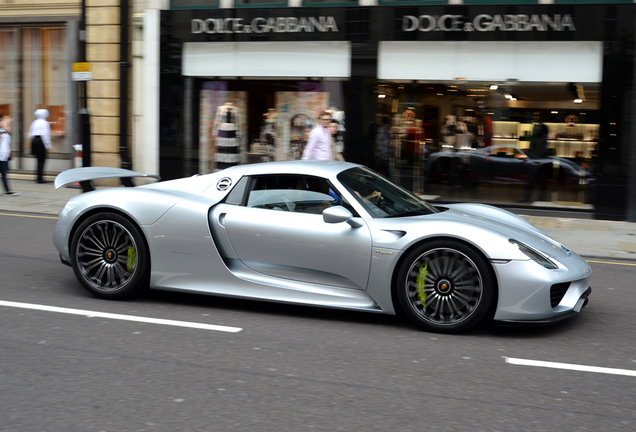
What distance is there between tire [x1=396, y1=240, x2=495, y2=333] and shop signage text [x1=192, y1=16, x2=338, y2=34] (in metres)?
10.2

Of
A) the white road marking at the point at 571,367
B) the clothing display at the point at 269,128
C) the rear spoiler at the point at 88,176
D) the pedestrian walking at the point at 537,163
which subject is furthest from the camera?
the clothing display at the point at 269,128

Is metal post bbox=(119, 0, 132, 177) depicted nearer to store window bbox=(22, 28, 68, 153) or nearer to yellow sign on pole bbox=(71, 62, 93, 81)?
yellow sign on pole bbox=(71, 62, 93, 81)

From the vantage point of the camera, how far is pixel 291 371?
14.3ft

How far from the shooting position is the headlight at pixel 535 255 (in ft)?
17.0

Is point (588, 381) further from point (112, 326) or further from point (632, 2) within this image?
point (632, 2)

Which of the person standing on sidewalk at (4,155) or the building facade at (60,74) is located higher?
the building facade at (60,74)

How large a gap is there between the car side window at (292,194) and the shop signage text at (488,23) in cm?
905

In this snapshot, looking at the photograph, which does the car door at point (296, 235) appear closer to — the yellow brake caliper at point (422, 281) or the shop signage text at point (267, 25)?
the yellow brake caliper at point (422, 281)

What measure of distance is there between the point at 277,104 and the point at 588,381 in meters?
11.9

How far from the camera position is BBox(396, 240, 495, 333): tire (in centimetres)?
514

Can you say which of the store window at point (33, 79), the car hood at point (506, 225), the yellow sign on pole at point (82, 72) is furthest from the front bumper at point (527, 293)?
the store window at point (33, 79)

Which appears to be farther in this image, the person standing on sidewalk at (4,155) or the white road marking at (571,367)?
the person standing on sidewalk at (4,155)

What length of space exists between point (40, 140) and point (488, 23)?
1014cm

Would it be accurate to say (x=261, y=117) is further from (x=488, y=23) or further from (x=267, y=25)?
(x=488, y=23)
